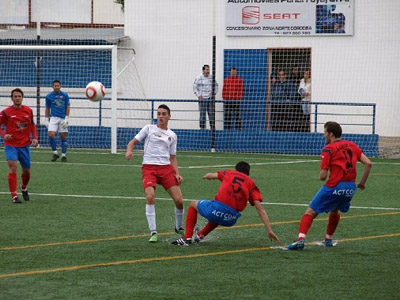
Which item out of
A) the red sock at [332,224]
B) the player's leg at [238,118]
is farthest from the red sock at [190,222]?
the player's leg at [238,118]

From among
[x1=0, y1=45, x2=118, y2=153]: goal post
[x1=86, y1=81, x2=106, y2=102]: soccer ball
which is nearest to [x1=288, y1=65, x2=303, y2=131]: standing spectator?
[x1=0, y1=45, x2=118, y2=153]: goal post

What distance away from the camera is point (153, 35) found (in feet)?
96.1

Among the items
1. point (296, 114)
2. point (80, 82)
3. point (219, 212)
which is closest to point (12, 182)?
point (219, 212)

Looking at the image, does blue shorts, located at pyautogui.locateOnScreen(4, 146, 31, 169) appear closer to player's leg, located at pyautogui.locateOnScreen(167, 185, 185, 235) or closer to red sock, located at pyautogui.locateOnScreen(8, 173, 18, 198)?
red sock, located at pyautogui.locateOnScreen(8, 173, 18, 198)

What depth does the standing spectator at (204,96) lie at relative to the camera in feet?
86.6

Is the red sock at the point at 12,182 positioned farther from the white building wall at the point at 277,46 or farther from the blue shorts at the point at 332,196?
the white building wall at the point at 277,46

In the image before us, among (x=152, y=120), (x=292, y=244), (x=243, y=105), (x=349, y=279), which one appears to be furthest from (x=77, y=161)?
(x=349, y=279)

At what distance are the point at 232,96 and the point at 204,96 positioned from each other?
2.88 feet

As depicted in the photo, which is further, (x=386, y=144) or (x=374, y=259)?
(x=386, y=144)

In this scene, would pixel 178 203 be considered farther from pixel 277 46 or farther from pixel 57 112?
pixel 277 46

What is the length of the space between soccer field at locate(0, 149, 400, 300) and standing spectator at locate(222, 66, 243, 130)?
29.2ft

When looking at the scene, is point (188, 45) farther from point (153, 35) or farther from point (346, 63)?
point (346, 63)

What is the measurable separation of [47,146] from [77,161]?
5054 millimetres

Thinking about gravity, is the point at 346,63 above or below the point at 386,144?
above
